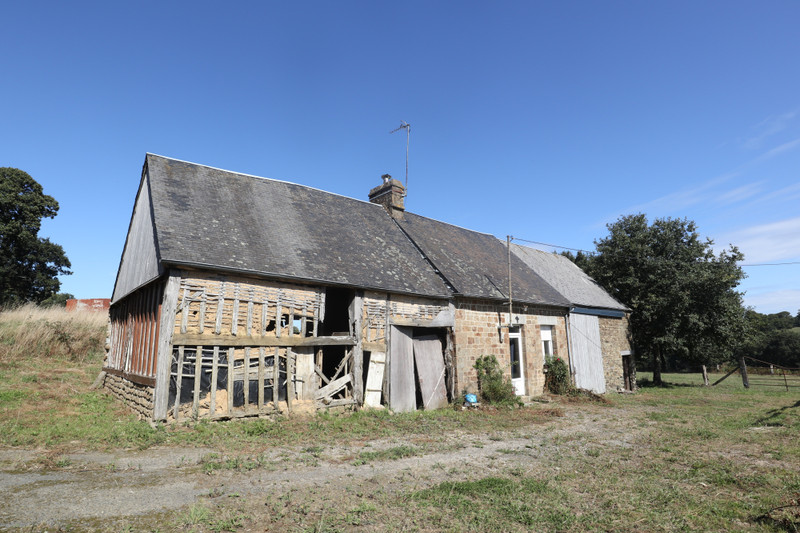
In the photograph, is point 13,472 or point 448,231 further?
point 448,231

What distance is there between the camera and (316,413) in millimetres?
10617

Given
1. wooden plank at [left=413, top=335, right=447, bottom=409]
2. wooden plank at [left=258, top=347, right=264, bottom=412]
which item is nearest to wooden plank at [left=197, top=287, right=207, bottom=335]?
wooden plank at [left=258, top=347, right=264, bottom=412]

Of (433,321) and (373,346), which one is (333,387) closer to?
(373,346)

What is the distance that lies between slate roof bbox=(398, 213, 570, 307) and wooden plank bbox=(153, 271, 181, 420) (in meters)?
8.17

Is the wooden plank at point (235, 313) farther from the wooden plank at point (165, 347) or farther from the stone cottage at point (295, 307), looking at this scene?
the wooden plank at point (165, 347)

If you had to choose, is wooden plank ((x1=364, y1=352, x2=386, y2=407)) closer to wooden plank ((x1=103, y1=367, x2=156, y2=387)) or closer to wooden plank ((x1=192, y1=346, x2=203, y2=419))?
wooden plank ((x1=192, y1=346, x2=203, y2=419))

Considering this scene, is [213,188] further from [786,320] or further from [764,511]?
[786,320]

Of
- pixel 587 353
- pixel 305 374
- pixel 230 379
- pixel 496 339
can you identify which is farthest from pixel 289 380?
pixel 587 353

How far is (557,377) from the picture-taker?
653 inches

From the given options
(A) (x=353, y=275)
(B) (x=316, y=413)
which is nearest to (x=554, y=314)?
(A) (x=353, y=275)

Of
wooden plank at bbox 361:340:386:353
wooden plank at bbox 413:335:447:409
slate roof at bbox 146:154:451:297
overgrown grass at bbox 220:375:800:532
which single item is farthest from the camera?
wooden plank at bbox 413:335:447:409

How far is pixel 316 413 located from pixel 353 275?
3.65 m

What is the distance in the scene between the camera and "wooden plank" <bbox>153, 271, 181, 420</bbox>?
28.9ft

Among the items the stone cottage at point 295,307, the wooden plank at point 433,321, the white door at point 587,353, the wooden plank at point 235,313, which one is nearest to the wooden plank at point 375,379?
the stone cottage at point 295,307
